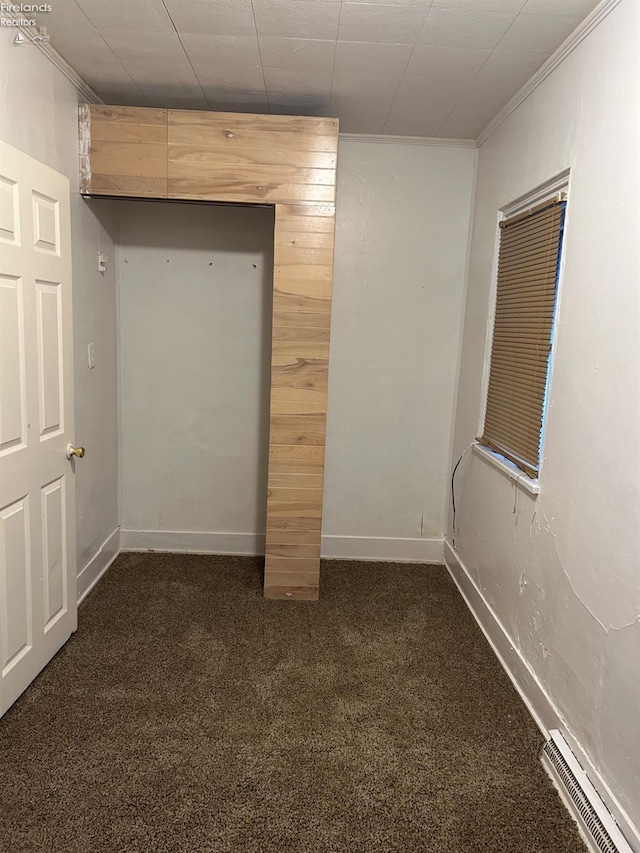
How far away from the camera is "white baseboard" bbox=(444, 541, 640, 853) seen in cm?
162

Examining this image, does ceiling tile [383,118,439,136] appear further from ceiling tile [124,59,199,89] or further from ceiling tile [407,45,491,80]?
ceiling tile [124,59,199,89]

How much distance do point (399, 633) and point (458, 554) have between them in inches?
30.2

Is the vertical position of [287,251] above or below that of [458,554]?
above

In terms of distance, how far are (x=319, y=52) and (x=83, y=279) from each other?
4.96 feet

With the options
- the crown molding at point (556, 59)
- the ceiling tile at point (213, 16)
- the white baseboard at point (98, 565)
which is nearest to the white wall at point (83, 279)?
the white baseboard at point (98, 565)

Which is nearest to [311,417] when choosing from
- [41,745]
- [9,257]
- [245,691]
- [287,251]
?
[287,251]

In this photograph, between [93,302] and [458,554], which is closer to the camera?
[93,302]

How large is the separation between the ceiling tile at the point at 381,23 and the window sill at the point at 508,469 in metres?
1.77

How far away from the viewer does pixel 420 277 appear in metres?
3.41

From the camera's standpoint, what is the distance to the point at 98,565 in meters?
3.20

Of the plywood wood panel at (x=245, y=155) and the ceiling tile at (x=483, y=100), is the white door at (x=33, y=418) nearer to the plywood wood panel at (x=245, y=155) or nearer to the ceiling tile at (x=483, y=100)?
the plywood wood panel at (x=245, y=155)

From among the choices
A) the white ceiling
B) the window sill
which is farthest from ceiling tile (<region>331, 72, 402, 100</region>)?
the window sill

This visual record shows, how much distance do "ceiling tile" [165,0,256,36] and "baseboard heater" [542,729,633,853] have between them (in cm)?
276

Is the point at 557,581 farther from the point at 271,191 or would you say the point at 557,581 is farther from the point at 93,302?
the point at 93,302
